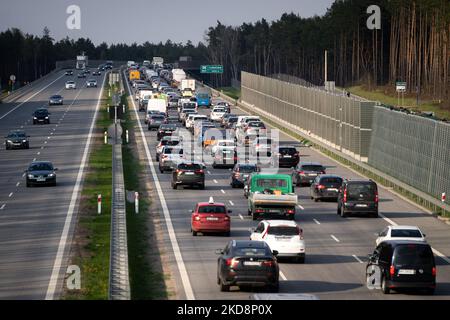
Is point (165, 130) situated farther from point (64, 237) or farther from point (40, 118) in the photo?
point (64, 237)

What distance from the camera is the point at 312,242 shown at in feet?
146

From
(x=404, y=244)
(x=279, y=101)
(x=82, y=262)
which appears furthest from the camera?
(x=279, y=101)

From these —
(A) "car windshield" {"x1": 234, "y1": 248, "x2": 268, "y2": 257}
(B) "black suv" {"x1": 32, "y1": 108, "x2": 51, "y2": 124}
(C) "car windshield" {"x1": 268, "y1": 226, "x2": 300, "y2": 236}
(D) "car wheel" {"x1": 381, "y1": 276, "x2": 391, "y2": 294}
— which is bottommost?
(B) "black suv" {"x1": 32, "y1": 108, "x2": 51, "y2": 124}

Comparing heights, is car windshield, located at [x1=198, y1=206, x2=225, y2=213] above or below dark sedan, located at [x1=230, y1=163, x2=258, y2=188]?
above

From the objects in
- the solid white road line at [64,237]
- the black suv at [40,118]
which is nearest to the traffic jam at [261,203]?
the solid white road line at [64,237]

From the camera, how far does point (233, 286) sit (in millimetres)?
33844

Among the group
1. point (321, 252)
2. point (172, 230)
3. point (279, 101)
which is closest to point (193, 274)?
point (321, 252)

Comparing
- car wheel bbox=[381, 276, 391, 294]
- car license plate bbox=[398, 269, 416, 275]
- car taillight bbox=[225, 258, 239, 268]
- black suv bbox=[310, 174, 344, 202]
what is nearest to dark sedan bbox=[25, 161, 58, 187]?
black suv bbox=[310, 174, 344, 202]

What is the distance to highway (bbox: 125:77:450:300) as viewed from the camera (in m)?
34.0

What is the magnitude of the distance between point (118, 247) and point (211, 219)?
18.0 ft

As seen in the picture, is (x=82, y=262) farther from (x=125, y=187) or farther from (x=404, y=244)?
(x=125, y=187)

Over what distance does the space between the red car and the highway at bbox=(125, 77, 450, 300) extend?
0.35m

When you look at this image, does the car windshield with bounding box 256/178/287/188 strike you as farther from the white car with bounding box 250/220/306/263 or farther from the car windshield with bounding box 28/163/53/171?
the car windshield with bounding box 28/163/53/171
